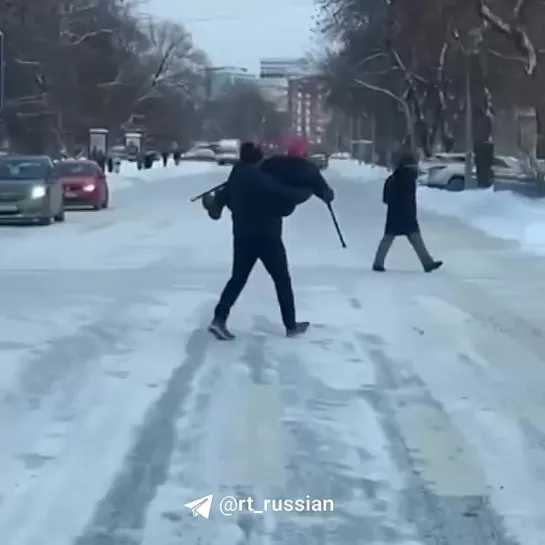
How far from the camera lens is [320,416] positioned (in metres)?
9.48

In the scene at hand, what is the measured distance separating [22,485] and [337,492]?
1.55m

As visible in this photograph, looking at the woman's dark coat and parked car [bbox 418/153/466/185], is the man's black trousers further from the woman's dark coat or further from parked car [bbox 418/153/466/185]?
parked car [bbox 418/153/466/185]

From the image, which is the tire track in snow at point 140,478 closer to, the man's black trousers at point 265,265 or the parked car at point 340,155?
the man's black trousers at point 265,265

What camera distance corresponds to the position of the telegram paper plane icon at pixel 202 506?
7.01m

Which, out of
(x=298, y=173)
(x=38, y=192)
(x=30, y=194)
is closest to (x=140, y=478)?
(x=298, y=173)

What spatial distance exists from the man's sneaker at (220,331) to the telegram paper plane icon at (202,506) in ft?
18.9

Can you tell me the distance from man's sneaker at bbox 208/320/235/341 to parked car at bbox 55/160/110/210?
89.4 ft

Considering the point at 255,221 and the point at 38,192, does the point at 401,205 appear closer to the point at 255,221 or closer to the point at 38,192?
the point at 255,221

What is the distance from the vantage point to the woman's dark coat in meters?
20.3

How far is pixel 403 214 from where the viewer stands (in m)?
20.3

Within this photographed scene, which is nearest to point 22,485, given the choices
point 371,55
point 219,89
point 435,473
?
point 435,473

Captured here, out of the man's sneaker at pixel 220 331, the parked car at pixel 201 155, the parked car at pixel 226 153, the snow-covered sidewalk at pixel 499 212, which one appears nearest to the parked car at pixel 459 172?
the snow-covered sidewalk at pixel 499 212

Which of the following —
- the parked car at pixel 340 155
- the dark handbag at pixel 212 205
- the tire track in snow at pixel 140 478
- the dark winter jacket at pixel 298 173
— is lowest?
the parked car at pixel 340 155

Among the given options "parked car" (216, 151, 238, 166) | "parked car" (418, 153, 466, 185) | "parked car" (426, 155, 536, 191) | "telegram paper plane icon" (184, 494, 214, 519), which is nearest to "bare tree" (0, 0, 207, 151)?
"parked car" (216, 151, 238, 166)
